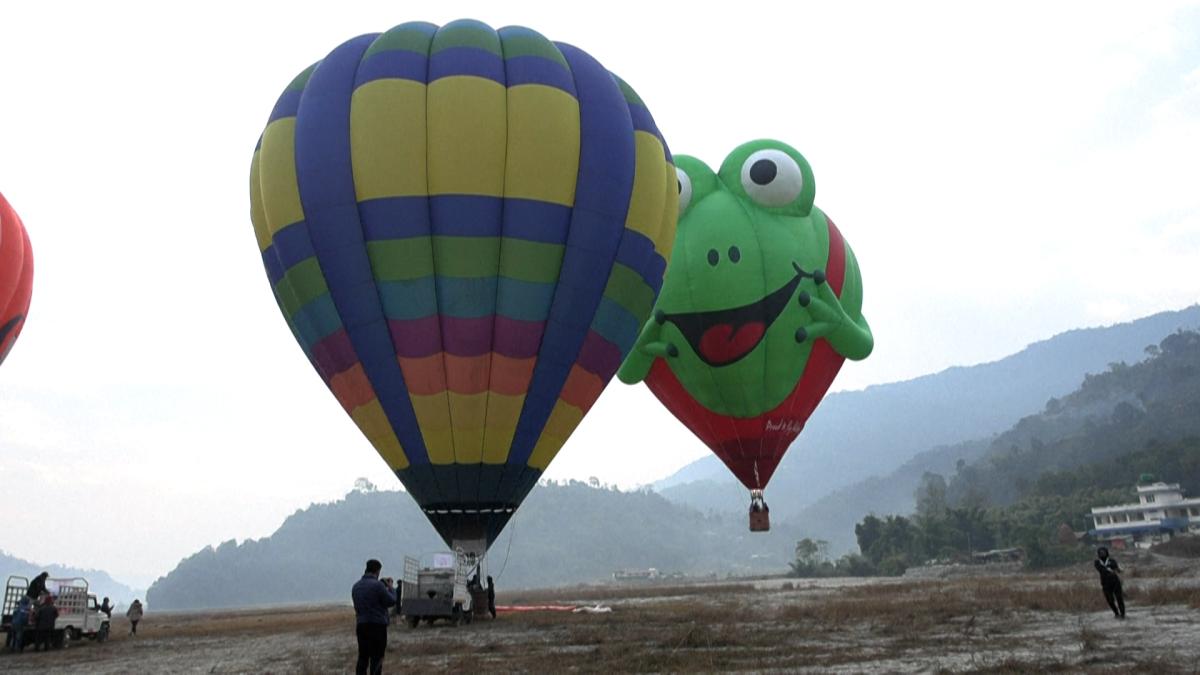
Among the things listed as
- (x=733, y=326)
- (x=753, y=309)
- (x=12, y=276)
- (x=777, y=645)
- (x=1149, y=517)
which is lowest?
(x=777, y=645)

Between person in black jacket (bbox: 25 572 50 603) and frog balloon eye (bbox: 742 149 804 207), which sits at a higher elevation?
frog balloon eye (bbox: 742 149 804 207)

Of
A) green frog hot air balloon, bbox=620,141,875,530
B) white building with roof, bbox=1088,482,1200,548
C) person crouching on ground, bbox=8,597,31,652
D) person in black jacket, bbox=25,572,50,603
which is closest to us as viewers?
person crouching on ground, bbox=8,597,31,652

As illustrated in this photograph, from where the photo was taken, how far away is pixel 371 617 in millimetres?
8766

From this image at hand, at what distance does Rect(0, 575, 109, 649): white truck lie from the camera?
58.7 ft

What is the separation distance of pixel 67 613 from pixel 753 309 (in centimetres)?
1688

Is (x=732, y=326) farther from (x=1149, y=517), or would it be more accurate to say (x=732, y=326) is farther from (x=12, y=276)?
(x=1149, y=517)

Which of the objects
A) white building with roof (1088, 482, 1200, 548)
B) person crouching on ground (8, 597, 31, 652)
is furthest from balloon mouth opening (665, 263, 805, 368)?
white building with roof (1088, 482, 1200, 548)

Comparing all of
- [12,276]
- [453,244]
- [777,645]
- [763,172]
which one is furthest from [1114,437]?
[12,276]

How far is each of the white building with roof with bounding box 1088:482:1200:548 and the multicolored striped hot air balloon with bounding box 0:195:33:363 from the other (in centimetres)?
8619

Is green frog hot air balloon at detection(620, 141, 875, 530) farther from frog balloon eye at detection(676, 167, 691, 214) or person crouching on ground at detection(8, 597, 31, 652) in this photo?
person crouching on ground at detection(8, 597, 31, 652)

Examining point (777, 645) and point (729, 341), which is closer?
point (777, 645)

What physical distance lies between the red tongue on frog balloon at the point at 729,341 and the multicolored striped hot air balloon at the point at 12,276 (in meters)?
17.6

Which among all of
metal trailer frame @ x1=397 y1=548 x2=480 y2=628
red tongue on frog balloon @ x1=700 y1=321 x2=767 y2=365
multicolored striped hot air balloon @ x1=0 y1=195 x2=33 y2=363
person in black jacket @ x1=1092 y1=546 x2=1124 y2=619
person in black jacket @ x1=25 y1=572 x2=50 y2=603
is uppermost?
→ multicolored striped hot air balloon @ x1=0 y1=195 x2=33 y2=363

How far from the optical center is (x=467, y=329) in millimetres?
Answer: 15086
